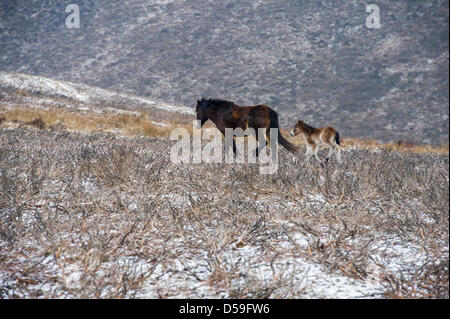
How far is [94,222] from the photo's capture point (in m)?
3.16

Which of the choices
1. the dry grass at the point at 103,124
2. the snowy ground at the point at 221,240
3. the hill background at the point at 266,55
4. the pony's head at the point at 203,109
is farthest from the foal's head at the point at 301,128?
the hill background at the point at 266,55

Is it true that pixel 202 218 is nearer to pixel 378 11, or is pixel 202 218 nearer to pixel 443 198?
pixel 443 198

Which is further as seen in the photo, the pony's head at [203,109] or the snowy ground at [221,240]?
the pony's head at [203,109]

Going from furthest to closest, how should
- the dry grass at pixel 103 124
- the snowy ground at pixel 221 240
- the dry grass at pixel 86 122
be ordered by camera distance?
the dry grass at pixel 86 122 < the dry grass at pixel 103 124 < the snowy ground at pixel 221 240

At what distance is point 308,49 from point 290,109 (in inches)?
432

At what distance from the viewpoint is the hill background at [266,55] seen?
35.0 metres

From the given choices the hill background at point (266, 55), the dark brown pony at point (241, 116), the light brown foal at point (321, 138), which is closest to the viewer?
the dark brown pony at point (241, 116)

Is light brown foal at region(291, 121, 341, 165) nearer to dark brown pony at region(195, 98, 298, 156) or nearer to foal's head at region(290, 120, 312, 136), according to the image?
foal's head at region(290, 120, 312, 136)

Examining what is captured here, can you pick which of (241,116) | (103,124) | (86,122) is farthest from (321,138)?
(86,122)

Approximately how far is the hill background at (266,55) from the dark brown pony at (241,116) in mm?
25755

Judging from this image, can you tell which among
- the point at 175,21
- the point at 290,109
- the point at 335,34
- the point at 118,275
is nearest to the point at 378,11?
the point at 335,34

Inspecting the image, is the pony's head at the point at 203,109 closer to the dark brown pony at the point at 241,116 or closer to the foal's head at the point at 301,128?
the dark brown pony at the point at 241,116

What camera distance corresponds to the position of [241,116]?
7.04m

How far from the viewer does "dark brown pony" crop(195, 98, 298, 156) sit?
695cm
